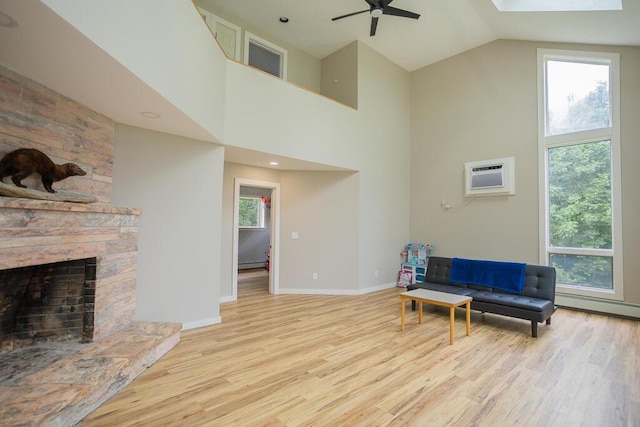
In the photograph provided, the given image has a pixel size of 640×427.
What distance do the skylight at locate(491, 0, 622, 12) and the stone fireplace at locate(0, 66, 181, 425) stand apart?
590 cm

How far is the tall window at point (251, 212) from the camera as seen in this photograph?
891 cm

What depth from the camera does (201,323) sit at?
396 centimetres

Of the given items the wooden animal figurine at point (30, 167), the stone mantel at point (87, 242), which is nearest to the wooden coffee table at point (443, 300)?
the stone mantel at point (87, 242)

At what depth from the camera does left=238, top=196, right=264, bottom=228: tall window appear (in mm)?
8914

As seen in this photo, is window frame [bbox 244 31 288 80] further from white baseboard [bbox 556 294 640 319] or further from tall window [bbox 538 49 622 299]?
white baseboard [bbox 556 294 640 319]

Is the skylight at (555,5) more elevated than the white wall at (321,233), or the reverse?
the skylight at (555,5)

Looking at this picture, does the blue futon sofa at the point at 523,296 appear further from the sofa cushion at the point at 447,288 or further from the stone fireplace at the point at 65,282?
the stone fireplace at the point at 65,282

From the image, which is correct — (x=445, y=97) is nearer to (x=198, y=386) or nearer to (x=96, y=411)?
(x=198, y=386)

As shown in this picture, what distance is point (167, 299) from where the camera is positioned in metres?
3.72

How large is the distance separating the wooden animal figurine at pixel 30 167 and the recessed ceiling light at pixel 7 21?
3.20 ft

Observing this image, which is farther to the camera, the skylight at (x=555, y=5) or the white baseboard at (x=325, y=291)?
the white baseboard at (x=325, y=291)

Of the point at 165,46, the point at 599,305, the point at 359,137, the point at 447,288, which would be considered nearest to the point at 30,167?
the point at 165,46

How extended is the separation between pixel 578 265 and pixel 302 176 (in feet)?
16.4

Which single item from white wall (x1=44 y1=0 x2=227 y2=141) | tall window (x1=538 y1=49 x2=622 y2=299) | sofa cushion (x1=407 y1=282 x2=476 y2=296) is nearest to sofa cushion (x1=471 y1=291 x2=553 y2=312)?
sofa cushion (x1=407 y1=282 x2=476 y2=296)
